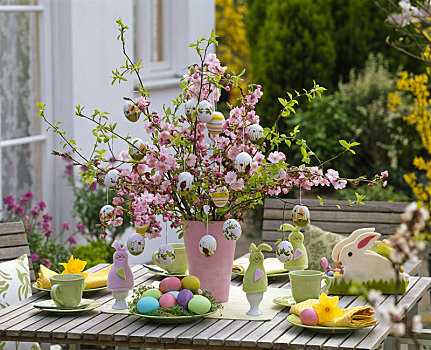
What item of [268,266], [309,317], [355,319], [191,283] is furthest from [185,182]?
[268,266]

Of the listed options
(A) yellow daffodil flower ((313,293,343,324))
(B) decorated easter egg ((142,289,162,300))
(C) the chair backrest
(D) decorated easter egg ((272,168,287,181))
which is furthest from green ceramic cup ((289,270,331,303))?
(C) the chair backrest

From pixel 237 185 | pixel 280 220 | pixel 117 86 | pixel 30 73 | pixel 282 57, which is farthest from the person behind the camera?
pixel 282 57

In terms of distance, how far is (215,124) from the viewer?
272cm

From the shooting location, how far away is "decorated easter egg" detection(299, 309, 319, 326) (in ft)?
8.28

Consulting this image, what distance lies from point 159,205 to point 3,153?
261 cm

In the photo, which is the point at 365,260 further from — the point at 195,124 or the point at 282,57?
the point at 282,57

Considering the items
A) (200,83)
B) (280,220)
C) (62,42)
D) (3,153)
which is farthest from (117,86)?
(200,83)

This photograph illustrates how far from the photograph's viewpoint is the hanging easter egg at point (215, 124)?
2713 millimetres

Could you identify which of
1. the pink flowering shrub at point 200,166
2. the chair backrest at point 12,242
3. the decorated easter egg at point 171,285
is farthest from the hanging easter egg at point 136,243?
the chair backrest at point 12,242

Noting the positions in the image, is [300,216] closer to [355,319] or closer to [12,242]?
[355,319]

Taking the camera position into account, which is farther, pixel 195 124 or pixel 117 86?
pixel 117 86

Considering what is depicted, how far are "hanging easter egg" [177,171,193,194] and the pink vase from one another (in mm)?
238

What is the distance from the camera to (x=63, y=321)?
2.69 m

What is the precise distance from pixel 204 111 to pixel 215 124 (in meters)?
0.09
